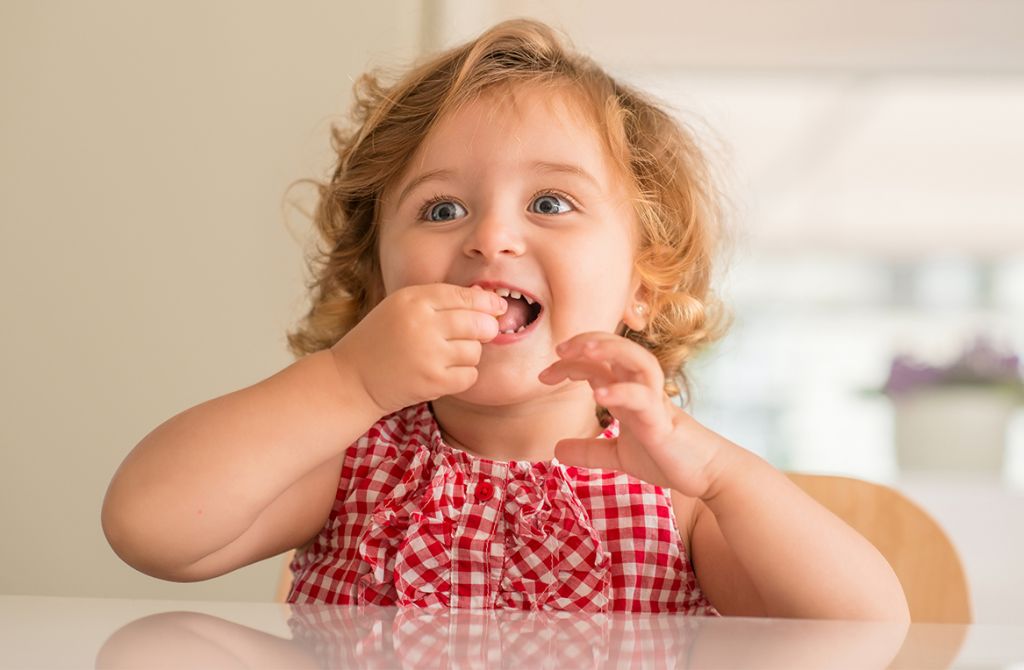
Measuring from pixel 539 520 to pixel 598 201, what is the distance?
11.2 inches

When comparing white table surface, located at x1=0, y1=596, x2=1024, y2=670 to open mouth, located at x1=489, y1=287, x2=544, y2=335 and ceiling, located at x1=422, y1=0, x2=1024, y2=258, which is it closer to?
open mouth, located at x1=489, y1=287, x2=544, y2=335

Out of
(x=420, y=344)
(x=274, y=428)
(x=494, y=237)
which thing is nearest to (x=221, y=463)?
(x=274, y=428)

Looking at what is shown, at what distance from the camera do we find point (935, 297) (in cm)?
542

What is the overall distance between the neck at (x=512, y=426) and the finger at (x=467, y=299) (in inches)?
6.8

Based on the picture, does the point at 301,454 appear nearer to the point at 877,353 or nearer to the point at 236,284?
the point at 236,284

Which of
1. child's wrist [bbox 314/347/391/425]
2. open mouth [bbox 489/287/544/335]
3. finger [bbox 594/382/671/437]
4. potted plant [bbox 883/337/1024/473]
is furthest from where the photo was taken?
potted plant [bbox 883/337/1024/473]

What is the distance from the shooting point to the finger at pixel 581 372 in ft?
2.54

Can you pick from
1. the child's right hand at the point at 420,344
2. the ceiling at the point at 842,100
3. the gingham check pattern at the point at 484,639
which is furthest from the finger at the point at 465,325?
the ceiling at the point at 842,100

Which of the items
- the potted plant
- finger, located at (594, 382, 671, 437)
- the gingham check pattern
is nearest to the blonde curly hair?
finger, located at (594, 382, 671, 437)

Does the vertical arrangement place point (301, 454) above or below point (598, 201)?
below

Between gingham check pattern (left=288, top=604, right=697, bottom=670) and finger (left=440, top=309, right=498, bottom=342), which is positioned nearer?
gingham check pattern (left=288, top=604, right=697, bottom=670)

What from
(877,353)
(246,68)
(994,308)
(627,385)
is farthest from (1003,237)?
(627,385)

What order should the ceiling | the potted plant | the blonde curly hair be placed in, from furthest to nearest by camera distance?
the potted plant → the ceiling → the blonde curly hair

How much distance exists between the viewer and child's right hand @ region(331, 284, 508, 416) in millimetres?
811
